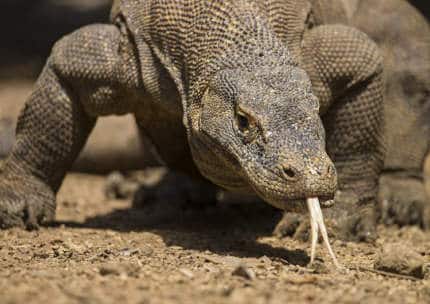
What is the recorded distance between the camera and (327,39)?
5.72m

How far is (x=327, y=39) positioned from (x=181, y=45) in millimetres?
1010

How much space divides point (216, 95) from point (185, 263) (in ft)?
3.01

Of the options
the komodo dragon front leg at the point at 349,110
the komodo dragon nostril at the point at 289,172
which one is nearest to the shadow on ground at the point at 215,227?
the komodo dragon front leg at the point at 349,110

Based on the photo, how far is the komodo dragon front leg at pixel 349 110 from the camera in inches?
224

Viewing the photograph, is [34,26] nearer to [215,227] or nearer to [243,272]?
[215,227]

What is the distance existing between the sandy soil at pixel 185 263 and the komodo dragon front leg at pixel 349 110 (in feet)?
0.91

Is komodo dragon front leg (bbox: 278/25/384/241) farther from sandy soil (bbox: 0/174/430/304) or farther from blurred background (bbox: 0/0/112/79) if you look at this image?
blurred background (bbox: 0/0/112/79)

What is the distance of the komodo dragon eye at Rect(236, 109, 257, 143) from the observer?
176 inches

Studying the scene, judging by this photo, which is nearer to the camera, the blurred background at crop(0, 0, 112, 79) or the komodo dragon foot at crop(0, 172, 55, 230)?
the komodo dragon foot at crop(0, 172, 55, 230)

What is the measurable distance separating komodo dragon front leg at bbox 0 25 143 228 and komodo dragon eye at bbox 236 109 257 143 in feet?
4.06

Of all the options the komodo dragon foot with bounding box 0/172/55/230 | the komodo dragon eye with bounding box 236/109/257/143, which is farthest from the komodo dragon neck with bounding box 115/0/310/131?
the komodo dragon foot with bounding box 0/172/55/230

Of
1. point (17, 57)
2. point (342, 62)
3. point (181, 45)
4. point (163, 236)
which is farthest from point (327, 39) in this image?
point (17, 57)

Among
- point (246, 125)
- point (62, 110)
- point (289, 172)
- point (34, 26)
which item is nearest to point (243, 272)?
point (289, 172)

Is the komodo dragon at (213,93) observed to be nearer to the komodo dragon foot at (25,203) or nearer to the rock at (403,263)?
the komodo dragon foot at (25,203)
